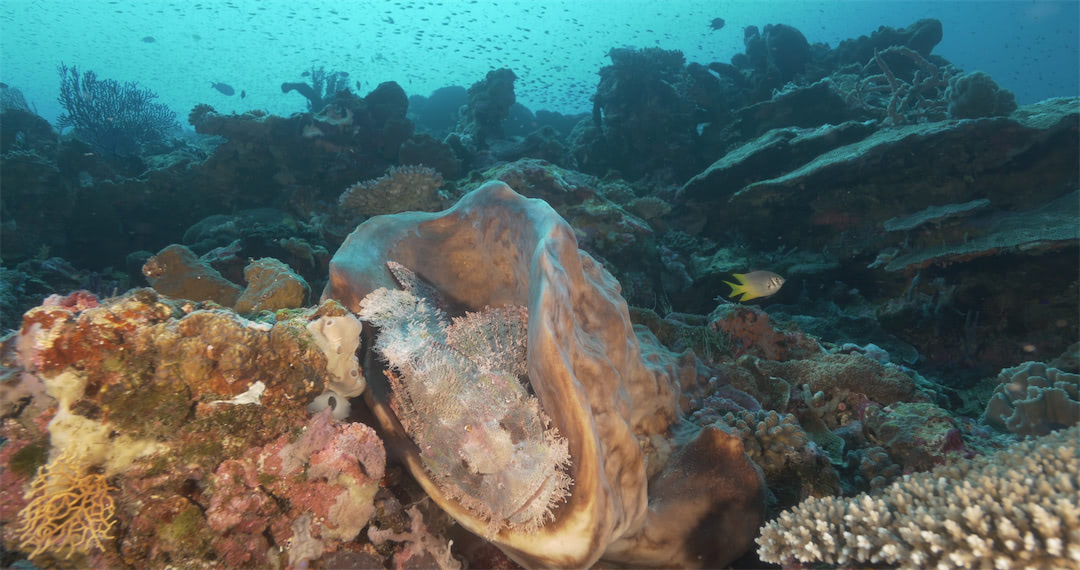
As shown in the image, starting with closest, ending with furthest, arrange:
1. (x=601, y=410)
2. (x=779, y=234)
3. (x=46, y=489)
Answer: (x=46, y=489), (x=601, y=410), (x=779, y=234)

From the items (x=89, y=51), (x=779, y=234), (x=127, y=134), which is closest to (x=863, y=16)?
(x=779, y=234)

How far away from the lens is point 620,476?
2.02 metres

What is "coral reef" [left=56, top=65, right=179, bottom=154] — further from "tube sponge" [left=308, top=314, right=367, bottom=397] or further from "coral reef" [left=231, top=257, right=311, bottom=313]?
"tube sponge" [left=308, top=314, right=367, bottom=397]

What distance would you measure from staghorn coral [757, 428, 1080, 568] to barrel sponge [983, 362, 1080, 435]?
5.56ft

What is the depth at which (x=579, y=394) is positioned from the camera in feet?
5.69

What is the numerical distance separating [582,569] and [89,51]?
562ft

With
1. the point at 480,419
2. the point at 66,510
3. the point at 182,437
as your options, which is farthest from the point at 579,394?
the point at 66,510

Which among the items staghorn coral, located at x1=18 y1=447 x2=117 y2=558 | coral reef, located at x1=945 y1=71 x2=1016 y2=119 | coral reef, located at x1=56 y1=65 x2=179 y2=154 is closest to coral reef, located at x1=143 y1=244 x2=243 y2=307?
staghorn coral, located at x1=18 y1=447 x2=117 y2=558

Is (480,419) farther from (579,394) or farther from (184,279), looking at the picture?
(184,279)

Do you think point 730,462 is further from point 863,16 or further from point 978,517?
point 863,16

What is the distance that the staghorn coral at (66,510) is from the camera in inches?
60.3

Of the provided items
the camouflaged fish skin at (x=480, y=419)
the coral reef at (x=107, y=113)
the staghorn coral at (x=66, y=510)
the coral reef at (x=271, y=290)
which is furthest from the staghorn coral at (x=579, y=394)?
the coral reef at (x=107, y=113)

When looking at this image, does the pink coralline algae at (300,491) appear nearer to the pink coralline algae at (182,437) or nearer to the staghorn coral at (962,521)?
the pink coralline algae at (182,437)

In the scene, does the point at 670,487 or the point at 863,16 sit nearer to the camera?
the point at 670,487
